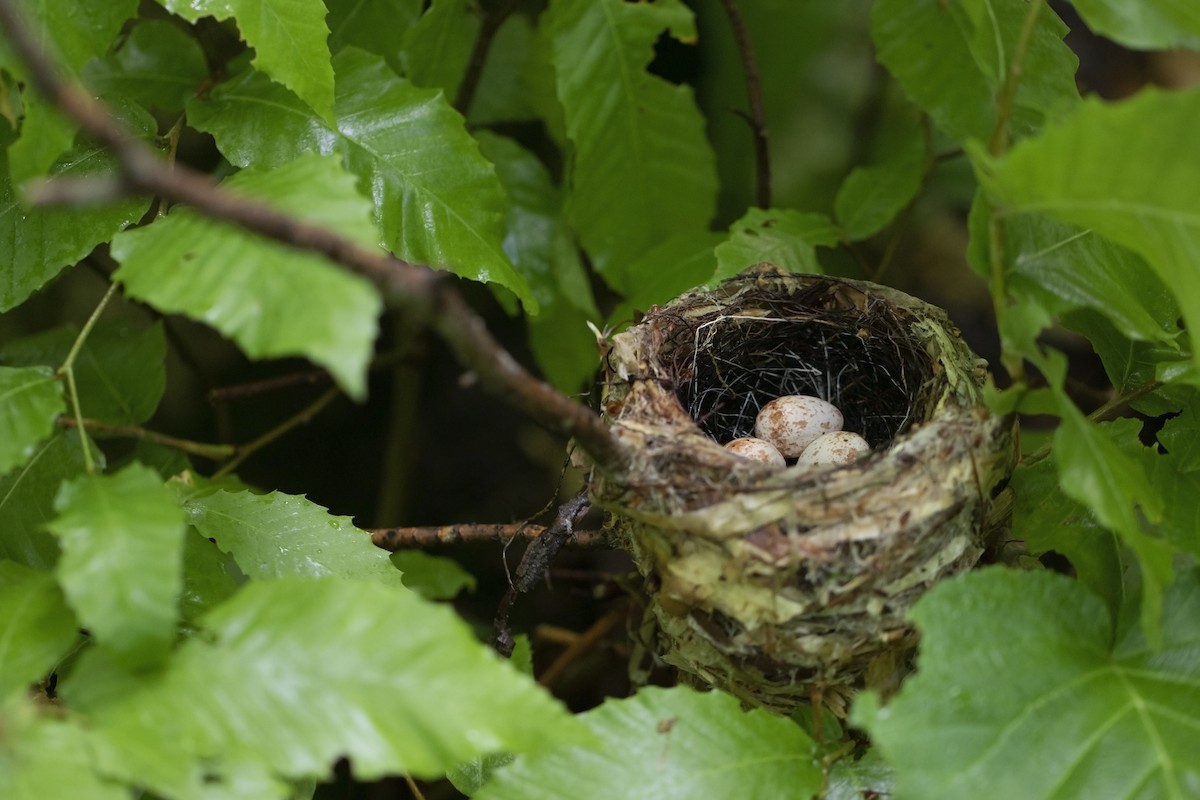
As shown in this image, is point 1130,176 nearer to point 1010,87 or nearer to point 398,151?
point 1010,87

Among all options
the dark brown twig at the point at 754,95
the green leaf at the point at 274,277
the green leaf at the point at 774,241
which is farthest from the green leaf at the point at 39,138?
the dark brown twig at the point at 754,95

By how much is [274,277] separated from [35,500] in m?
0.70

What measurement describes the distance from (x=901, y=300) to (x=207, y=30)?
103cm

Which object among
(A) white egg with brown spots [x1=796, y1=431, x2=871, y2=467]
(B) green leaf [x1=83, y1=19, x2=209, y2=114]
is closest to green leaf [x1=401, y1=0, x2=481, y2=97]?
(B) green leaf [x1=83, y1=19, x2=209, y2=114]

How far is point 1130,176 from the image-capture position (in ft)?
2.61

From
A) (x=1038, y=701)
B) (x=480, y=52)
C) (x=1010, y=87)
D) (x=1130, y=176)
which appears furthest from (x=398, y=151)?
(x=1038, y=701)

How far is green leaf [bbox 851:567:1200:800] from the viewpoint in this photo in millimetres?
820

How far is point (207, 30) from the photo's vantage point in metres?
1.38

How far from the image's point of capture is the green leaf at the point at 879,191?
1.59m

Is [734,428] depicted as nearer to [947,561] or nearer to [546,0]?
[947,561]

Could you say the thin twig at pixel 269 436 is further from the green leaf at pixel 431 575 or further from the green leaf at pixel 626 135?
the green leaf at pixel 626 135

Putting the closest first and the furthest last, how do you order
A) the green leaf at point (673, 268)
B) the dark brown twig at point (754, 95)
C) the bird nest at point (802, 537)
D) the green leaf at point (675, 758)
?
the green leaf at point (675, 758), the bird nest at point (802, 537), the green leaf at point (673, 268), the dark brown twig at point (754, 95)

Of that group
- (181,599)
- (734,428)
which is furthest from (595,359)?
(181,599)

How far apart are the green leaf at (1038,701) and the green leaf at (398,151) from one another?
64cm
